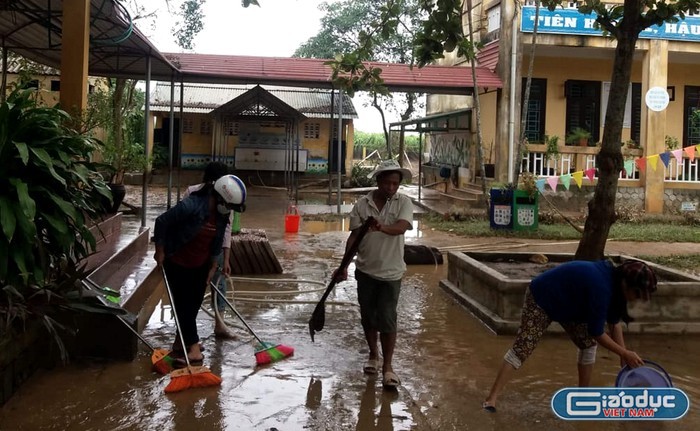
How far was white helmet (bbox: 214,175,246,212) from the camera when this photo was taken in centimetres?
473

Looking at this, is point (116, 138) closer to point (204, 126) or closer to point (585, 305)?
point (585, 305)

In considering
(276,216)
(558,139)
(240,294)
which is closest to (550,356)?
(240,294)

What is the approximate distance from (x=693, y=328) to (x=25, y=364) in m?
5.61

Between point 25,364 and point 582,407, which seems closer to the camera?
point 582,407

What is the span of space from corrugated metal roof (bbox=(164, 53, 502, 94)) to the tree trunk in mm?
8904

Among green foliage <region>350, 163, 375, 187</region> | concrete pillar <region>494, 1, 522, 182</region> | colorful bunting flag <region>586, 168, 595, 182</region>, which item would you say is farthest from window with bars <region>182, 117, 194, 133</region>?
colorful bunting flag <region>586, 168, 595, 182</region>

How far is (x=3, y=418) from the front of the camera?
3.87 metres

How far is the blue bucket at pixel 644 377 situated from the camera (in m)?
3.81

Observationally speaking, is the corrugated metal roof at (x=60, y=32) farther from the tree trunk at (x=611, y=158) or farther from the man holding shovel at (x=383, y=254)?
the tree trunk at (x=611, y=158)

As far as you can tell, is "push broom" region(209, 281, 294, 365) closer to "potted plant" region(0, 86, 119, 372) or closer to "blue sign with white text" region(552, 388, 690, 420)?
"potted plant" region(0, 86, 119, 372)

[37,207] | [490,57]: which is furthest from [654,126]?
[37,207]

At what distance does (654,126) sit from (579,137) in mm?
1813

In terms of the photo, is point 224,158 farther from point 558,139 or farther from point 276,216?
point 558,139

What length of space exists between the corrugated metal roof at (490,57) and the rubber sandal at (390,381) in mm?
14394
